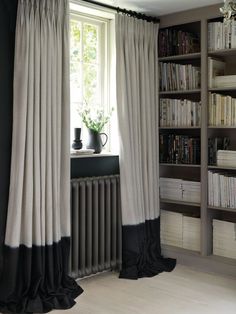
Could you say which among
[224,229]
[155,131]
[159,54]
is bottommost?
[224,229]

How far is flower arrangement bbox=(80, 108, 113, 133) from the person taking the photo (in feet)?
13.3

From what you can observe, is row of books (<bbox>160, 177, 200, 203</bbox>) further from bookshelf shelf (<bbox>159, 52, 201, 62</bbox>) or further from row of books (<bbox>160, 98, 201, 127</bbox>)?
bookshelf shelf (<bbox>159, 52, 201, 62</bbox>)

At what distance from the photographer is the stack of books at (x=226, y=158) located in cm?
401

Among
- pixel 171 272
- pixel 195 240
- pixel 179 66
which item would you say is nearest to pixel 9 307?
pixel 171 272

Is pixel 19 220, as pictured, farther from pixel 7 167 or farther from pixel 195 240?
pixel 195 240

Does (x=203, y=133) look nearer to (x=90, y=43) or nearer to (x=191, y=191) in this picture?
(x=191, y=191)

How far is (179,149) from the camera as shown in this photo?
14.4 feet

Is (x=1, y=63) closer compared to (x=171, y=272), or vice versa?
(x=1, y=63)

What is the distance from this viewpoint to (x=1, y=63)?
328 cm

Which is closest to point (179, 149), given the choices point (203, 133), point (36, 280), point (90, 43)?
point (203, 133)

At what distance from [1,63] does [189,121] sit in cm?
183

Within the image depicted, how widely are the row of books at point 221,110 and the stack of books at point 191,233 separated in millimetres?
916

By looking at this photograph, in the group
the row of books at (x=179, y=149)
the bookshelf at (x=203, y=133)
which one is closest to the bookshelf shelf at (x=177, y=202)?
the bookshelf at (x=203, y=133)

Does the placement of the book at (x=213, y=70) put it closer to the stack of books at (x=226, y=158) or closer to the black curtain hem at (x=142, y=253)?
the stack of books at (x=226, y=158)
